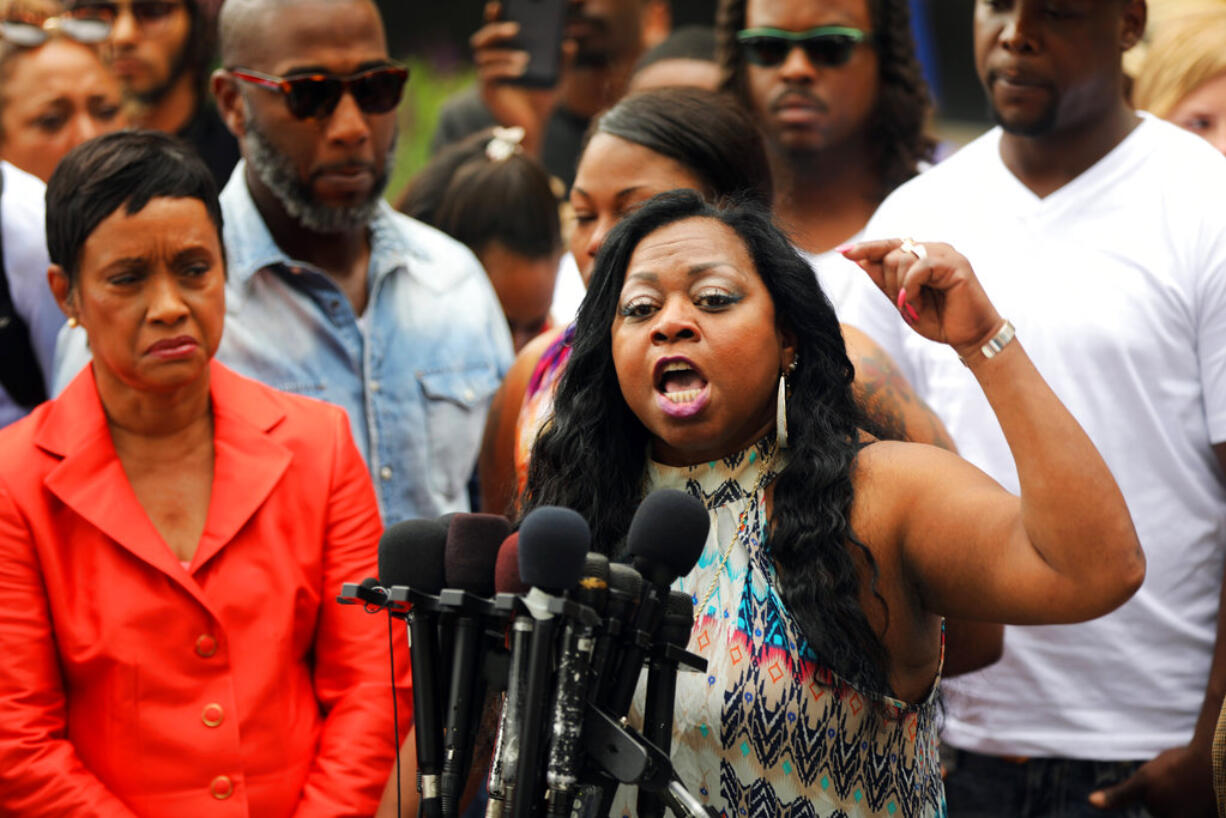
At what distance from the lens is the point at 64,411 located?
3758 mm

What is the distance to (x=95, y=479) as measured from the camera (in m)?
3.63

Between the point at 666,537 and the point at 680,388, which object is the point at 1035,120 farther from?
the point at 666,537

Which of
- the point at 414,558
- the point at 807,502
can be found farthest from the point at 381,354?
the point at 414,558

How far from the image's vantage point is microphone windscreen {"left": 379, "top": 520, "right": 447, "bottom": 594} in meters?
2.62

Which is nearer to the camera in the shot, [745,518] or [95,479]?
[745,518]

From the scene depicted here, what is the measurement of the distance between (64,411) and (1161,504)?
9.27 feet

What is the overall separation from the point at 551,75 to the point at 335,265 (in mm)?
2219

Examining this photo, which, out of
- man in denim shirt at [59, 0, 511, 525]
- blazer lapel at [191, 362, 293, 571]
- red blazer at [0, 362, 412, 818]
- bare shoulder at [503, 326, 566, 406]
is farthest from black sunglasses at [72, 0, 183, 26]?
red blazer at [0, 362, 412, 818]

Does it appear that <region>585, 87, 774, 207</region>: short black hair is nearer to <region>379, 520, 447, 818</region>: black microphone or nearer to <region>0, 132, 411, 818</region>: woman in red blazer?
<region>0, 132, 411, 818</region>: woman in red blazer

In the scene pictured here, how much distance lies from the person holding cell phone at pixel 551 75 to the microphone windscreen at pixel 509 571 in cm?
470

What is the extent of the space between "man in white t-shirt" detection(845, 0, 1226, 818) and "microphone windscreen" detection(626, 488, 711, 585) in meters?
1.80

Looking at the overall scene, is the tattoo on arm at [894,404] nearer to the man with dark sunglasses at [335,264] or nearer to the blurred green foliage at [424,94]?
the man with dark sunglasses at [335,264]

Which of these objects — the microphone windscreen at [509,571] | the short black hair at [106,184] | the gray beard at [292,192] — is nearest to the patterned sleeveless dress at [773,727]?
the microphone windscreen at [509,571]

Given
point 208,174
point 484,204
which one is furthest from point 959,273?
point 484,204
